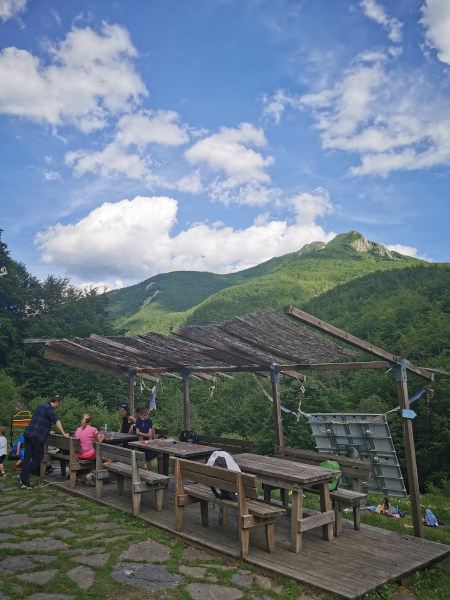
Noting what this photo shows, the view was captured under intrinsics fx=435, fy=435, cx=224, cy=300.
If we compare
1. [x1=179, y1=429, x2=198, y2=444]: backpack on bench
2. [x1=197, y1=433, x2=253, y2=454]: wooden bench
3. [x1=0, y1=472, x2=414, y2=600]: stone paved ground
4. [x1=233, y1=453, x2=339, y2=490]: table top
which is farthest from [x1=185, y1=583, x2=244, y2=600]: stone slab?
[x1=179, y1=429, x2=198, y2=444]: backpack on bench

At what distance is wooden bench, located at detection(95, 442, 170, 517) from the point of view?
588cm

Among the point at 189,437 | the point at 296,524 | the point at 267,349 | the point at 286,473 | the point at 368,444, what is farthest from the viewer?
the point at 189,437

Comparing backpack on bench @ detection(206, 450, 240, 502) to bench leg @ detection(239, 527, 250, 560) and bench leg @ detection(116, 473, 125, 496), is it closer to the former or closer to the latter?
bench leg @ detection(239, 527, 250, 560)

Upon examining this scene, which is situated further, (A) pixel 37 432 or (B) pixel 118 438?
(B) pixel 118 438

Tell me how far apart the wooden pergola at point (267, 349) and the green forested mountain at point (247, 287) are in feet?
104

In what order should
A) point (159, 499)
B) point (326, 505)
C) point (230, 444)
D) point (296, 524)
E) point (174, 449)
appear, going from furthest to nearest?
point (230, 444) → point (174, 449) → point (159, 499) → point (326, 505) → point (296, 524)

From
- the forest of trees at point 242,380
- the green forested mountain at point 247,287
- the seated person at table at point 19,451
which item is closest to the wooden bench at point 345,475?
the seated person at table at point 19,451

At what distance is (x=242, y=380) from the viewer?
50719 mm

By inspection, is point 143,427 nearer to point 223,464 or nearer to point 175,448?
point 175,448

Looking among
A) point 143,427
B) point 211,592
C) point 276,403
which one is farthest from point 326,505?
point 143,427

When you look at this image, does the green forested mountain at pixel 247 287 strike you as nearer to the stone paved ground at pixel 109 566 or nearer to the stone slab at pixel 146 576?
the stone paved ground at pixel 109 566

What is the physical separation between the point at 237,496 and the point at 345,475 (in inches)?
98.9

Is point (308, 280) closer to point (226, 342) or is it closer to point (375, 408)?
point (375, 408)

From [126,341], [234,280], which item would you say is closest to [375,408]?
[126,341]
